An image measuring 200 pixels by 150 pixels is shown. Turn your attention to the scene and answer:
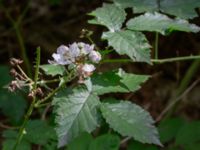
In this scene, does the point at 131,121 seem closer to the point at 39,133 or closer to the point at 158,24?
the point at 158,24

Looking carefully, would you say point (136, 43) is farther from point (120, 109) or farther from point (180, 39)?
point (180, 39)

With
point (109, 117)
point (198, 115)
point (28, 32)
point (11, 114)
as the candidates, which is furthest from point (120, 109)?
point (28, 32)

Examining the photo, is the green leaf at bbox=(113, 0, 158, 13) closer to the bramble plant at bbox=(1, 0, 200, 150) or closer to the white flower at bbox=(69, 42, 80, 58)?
the bramble plant at bbox=(1, 0, 200, 150)

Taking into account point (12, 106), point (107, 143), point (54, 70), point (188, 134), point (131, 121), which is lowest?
point (188, 134)

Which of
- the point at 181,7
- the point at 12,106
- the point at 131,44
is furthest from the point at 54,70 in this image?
the point at 12,106

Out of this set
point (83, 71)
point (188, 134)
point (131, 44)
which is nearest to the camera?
point (83, 71)
